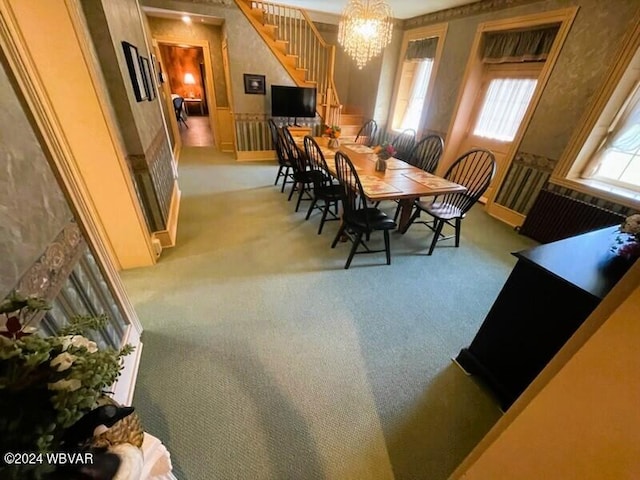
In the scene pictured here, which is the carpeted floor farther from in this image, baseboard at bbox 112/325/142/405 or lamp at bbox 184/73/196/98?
lamp at bbox 184/73/196/98

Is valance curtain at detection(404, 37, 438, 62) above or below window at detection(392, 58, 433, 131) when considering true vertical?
above

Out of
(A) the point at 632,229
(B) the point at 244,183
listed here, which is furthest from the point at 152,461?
(B) the point at 244,183

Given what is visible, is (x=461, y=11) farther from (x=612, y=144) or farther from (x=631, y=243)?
(x=631, y=243)

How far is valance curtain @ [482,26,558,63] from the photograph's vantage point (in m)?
2.91

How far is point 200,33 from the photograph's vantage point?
495cm

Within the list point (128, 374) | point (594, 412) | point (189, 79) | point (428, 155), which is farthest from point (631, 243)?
point (189, 79)

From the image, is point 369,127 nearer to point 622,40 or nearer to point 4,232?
point 622,40

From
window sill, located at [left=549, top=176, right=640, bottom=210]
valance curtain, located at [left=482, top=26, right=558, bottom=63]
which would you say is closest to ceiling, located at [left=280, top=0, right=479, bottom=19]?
valance curtain, located at [left=482, top=26, right=558, bottom=63]

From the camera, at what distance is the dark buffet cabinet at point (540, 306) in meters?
1.05

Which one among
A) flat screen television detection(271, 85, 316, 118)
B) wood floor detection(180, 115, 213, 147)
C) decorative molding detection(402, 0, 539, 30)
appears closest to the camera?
decorative molding detection(402, 0, 539, 30)

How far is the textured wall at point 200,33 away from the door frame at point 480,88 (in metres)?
4.51

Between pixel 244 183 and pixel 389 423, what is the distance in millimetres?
3680

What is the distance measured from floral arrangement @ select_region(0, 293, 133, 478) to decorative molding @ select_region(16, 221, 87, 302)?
16.8 inches

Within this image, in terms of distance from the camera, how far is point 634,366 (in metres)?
0.47
